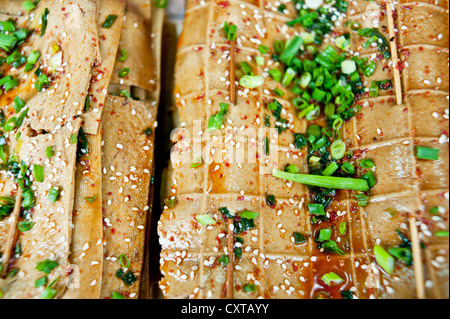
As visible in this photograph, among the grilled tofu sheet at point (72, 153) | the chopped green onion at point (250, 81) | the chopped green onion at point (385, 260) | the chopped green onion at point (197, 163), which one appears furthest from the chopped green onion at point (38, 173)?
the chopped green onion at point (385, 260)

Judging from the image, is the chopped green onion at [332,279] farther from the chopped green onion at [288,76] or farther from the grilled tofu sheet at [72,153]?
the chopped green onion at [288,76]

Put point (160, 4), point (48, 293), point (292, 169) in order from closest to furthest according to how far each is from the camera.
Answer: point (48, 293)
point (292, 169)
point (160, 4)

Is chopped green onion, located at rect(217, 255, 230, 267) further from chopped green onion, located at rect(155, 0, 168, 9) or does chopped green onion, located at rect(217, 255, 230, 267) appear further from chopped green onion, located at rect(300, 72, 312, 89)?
chopped green onion, located at rect(155, 0, 168, 9)

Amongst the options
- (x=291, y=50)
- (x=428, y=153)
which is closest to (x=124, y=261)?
(x=291, y=50)

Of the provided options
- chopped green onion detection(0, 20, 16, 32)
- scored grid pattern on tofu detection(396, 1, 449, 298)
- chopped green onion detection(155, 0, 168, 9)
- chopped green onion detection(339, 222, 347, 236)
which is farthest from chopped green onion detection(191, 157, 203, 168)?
chopped green onion detection(0, 20, 16, 32)

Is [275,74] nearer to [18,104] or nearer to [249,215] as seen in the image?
[249,215]
